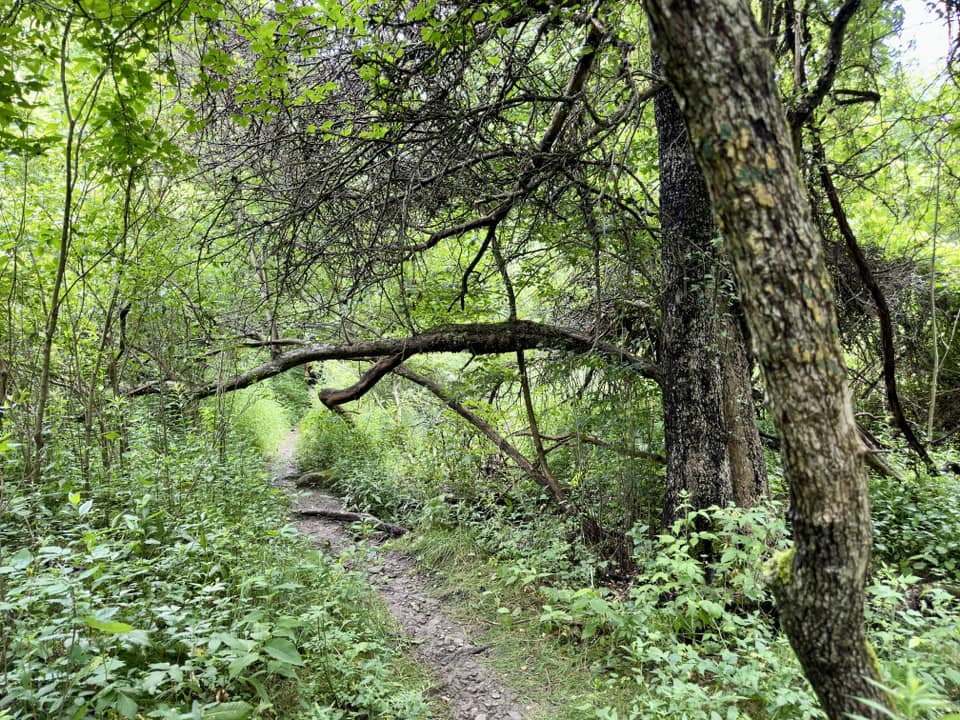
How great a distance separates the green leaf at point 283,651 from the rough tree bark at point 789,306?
7.94 feet

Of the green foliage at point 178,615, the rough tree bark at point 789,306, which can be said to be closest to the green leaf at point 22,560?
the green foliage at point 178,615

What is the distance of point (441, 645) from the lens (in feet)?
14.7

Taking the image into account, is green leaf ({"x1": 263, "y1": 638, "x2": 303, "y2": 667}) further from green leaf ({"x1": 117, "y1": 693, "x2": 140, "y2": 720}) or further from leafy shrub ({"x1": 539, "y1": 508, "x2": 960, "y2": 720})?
leafy shrub ({"x1": 539, "y1": 508, "x2": 960, "y2": 720})

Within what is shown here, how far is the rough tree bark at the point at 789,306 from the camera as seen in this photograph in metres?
1.60

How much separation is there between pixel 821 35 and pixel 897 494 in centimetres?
459

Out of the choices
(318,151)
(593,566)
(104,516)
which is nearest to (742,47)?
(318,151)

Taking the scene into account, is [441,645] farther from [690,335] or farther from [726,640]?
[690,335]

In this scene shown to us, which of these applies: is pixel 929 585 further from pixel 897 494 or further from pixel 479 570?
pixel 479 570

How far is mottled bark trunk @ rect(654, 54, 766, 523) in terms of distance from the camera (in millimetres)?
4379

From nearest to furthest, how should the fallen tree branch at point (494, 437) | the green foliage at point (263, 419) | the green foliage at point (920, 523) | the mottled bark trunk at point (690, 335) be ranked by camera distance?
the mottled bark trunk at point (690, 335) < the green foliage at point (920, 523) < the fallen tree branch at point (494, 437) < the green foliage at point (263, 419)

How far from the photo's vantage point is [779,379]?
1747 millimetres

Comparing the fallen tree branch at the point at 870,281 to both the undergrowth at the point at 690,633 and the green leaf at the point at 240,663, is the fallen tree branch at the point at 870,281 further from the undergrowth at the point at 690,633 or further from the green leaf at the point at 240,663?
the green leaf at the point at 240,663

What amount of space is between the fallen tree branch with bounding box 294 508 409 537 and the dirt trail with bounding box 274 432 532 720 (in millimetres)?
410

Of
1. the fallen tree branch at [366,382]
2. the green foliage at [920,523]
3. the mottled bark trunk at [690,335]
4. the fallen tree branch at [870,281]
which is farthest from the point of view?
the fallen tree branch at [366,382]
